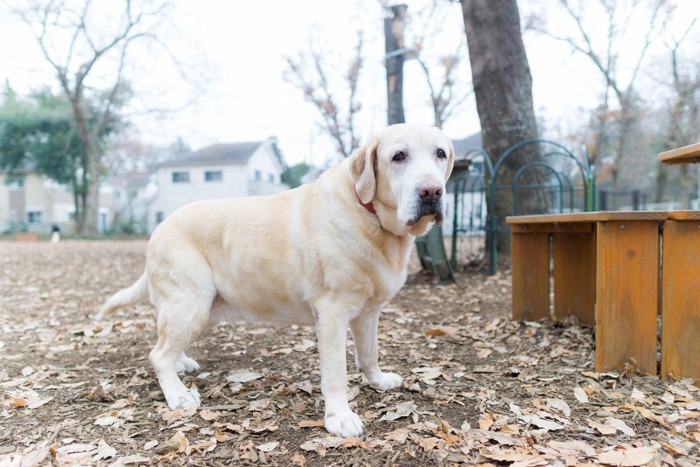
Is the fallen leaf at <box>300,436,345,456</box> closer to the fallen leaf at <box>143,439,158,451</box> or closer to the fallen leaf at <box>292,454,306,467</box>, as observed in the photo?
the fallen leaf at <box>292,454,306,467</box>

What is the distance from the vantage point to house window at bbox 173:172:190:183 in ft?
119

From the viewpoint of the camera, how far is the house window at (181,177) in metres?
36.2

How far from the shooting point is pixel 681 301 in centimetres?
279

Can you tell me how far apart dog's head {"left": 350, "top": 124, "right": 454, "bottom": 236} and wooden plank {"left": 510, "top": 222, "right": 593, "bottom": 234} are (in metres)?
1.86

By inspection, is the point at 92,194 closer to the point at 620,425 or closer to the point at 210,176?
the point at 210,176

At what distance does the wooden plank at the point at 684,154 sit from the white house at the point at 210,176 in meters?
33.1

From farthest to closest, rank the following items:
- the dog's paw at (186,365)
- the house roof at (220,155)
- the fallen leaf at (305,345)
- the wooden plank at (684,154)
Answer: the house roof at (220,155)
the fallen leaf at (305,345)
the dog's paw at (186,365)
the wooden plank at (684,154)

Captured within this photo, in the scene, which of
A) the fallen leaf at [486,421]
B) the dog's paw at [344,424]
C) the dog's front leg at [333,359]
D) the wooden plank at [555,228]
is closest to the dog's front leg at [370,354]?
the dog's front leg at [333,359]

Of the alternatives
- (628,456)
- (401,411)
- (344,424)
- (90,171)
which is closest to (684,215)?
(628,456)

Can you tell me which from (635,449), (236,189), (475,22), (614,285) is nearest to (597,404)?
(635,449)

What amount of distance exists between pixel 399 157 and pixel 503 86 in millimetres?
4430

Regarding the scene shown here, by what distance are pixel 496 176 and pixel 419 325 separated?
113 inches

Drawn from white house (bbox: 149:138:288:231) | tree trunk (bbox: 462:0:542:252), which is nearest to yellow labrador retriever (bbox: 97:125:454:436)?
tree trunk (bbox: 462:0:542:252)

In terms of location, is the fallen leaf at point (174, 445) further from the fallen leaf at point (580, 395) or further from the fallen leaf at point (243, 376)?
the fallen leaf at point (580, 395)
